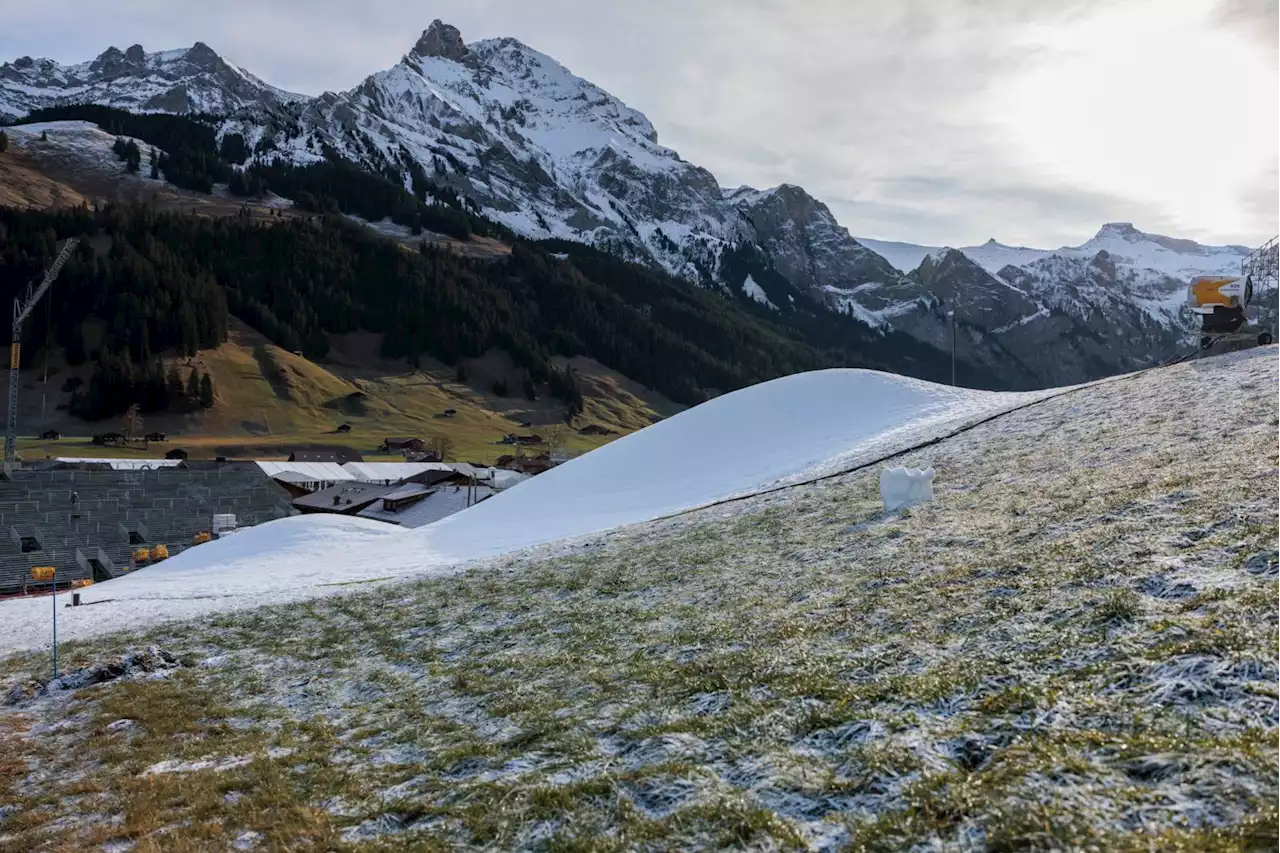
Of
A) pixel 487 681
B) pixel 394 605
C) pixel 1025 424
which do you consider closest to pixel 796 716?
pixel 487 681

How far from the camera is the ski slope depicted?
28.7 m

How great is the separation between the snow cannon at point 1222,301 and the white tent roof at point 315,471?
10809cm

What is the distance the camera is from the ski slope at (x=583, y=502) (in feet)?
94.1

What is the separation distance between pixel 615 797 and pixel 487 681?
6.33 metres

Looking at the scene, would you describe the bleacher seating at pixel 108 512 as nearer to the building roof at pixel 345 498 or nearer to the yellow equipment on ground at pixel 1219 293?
the building roof at pixel 345 498

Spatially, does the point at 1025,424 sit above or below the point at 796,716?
above

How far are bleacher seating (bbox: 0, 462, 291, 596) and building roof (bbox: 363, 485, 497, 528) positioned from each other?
1314cm

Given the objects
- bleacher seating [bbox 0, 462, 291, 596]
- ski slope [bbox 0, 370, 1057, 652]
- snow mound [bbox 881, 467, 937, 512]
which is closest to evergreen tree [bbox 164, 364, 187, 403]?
bleacher seating [bbox 0, 462, 291, 596]

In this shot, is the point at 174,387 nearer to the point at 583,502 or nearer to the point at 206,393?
the point at 206,393

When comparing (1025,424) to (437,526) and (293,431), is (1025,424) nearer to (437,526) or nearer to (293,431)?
(437,526)

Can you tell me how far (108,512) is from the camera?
69.9 m

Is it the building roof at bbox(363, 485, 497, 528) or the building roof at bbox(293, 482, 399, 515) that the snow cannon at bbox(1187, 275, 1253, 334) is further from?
the building roof at bbox(293, 482, 399, 515)

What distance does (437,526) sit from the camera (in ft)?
134

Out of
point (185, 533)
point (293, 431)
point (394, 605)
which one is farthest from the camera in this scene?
point (293, 431)
